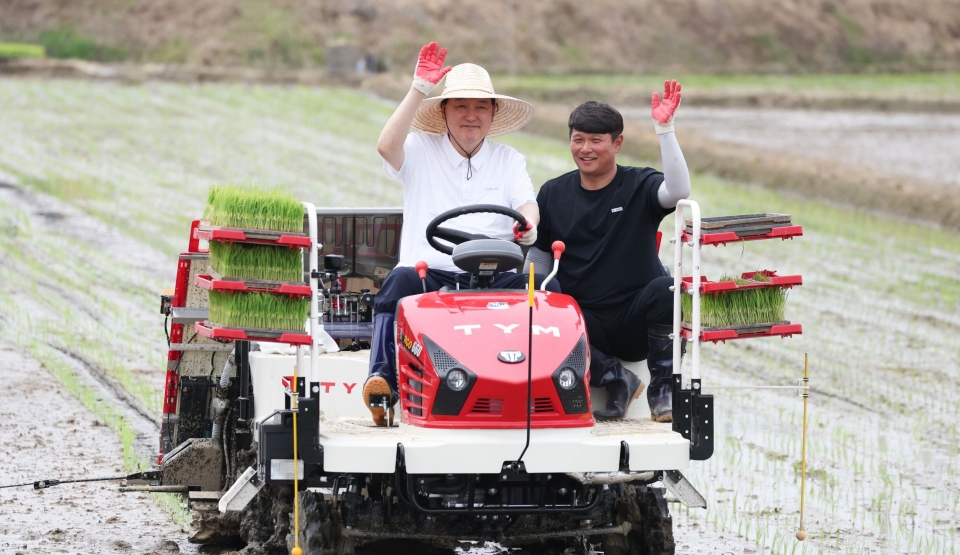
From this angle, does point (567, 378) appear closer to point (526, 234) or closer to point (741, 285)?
point (741, 285)

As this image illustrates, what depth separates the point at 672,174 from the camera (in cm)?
638

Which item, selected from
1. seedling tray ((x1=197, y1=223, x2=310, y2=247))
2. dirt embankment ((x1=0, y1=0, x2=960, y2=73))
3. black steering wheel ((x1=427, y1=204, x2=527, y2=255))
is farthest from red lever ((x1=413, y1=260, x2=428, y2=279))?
dirt embankment ((x1=0, y1=0, x2=960, y2=73))

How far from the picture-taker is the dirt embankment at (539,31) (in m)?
47.7

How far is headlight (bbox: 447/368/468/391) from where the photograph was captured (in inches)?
222

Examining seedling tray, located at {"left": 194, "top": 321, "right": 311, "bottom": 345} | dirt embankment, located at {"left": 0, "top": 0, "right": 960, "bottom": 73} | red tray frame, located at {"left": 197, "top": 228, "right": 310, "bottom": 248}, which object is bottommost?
seedling tray, located at {"left": 194, "top": 321, "right": 311, "bottom": 345}

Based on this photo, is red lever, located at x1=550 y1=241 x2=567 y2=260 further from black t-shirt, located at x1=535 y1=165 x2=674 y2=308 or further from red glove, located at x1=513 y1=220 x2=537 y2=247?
black t-shirt, located at x1=535 y1=165 x2=674 y2=308

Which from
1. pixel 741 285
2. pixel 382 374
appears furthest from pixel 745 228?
pixel 382 374

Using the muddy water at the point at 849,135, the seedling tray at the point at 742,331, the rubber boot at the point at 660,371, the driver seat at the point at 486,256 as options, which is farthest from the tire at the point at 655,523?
the muddy water at the point at 849,135

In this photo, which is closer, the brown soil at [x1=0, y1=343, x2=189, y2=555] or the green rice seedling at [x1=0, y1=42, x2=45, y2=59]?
the brown soil at [x1=0, y1=343, x2=189, y2=555]

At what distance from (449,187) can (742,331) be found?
156 centimetres

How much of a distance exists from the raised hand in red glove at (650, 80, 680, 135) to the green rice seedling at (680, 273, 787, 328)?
2.30 ft

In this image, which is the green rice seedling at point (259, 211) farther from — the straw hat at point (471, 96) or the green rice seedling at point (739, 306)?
the green rice seedling at point (739, 306)

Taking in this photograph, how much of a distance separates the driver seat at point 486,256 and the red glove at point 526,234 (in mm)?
289

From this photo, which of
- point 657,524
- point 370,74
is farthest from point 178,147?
point 657,524
